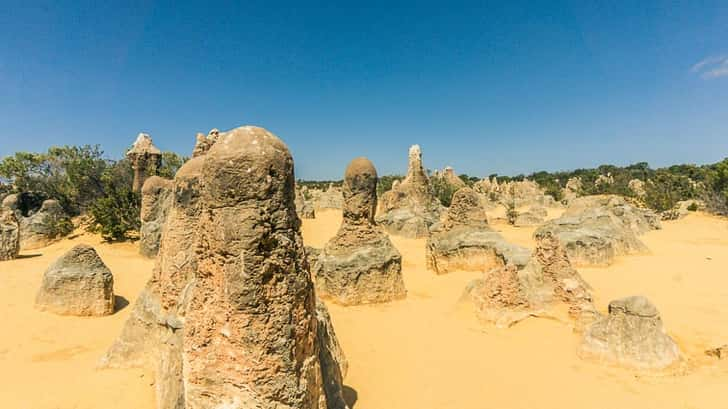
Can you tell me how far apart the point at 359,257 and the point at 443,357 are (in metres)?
3.17

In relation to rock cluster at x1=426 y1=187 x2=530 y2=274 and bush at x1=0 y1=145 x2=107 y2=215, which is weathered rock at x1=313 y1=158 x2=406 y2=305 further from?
bush at x1=0 y1=145 x2=107 y2=215

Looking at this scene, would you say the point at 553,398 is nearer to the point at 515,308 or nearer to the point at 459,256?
the point at 515,308

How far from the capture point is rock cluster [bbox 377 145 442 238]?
17875mm

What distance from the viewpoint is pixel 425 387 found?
4.46m

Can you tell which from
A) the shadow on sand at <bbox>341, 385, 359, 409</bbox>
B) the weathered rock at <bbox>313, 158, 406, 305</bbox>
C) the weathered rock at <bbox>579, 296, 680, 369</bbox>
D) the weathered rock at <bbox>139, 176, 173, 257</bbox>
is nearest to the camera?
the shadow on sand at <bbox>341, 385, 359, 409</bbox>

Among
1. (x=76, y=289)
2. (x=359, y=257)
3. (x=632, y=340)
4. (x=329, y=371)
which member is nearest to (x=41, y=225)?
(x=76, y=289)

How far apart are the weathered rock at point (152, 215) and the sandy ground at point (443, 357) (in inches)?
94.2

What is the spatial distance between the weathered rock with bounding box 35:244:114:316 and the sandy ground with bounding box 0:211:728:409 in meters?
0.24

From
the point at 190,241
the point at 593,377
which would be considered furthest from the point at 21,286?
the point at 593,377

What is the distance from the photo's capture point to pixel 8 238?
1088cm

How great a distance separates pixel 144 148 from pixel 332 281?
1134 centimetres

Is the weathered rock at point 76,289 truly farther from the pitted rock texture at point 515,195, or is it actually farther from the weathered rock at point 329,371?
the pitted rock texture at point 515,195

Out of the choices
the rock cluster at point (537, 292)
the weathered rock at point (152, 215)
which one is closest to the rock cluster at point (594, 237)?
the rock cluster at point (537, 292)

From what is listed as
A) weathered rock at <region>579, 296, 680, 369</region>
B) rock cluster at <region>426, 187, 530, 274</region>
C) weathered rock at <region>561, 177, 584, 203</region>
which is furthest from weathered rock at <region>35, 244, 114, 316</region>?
weathered rock at <region>561, 177, 584, 203</region>
